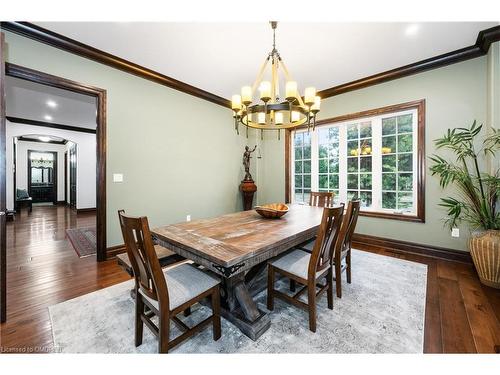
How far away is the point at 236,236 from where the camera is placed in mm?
1579

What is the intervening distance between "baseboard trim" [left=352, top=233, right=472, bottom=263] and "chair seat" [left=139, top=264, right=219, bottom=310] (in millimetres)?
2800

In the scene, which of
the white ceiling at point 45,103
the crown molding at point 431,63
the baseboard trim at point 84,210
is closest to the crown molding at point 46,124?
the white ceiling at point 45,103

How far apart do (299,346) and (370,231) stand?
2724 millimetres

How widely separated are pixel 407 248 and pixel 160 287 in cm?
347

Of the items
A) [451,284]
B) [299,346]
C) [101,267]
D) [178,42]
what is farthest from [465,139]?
[101,267]

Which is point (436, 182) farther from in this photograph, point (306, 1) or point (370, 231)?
point (306, 1)

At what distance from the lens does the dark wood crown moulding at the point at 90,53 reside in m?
2.20

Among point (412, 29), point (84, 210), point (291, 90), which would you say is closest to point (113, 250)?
point (291, 90)

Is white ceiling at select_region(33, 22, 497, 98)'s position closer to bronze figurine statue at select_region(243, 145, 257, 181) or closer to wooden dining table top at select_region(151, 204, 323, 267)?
bronze figurine statue at select_region(243, 145, 257, 181)

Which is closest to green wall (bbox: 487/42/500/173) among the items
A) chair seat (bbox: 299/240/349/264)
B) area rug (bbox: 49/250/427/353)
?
area rug (bbox: 49/250/427/353)

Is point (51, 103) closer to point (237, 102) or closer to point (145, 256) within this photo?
point (237, 102)

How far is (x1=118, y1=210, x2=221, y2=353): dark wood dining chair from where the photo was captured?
1117 millimetres

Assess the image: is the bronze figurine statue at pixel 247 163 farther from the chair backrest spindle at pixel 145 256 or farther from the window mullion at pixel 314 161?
the chair backrest spindle at pixel 145 256
